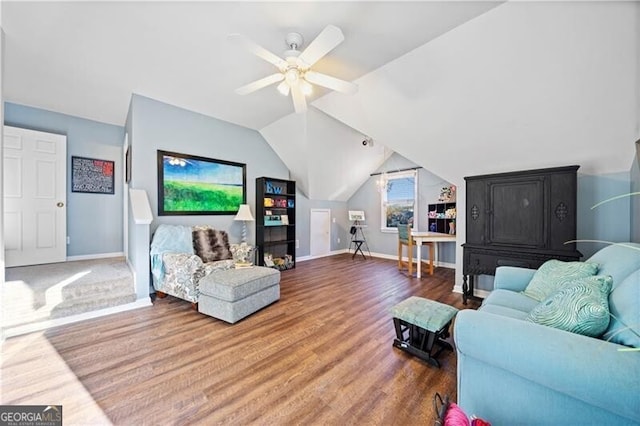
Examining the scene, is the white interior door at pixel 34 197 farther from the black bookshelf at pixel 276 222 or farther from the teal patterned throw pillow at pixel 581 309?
the teal patterned throw pillow at pixel 581 309

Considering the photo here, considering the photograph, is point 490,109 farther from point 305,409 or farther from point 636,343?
point 305,409

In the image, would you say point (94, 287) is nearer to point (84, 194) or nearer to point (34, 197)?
point (34, 197)

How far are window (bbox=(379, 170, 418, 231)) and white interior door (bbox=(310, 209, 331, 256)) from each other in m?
1.49

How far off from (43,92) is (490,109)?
5645 millimetres

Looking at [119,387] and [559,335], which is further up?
[559,335]

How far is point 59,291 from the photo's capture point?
8.45 ft

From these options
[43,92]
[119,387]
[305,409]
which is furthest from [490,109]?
[43,92]

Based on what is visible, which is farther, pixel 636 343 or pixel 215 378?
pixel 215 378

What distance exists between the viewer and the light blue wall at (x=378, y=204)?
540cm

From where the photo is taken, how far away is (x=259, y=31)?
2.19 m

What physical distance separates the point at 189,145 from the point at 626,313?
465 cm

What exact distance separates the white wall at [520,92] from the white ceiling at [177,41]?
0.26 meters

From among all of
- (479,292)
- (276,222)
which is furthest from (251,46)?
(479,292)

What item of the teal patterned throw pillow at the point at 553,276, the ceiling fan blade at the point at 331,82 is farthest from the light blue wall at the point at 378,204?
the ceiling fan blade at the point at 331,82
